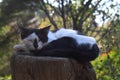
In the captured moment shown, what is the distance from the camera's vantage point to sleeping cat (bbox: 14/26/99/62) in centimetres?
409

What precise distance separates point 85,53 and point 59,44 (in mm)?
287

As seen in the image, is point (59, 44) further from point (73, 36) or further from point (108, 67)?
point (108, 67)

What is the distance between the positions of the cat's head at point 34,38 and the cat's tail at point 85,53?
0.44 meters

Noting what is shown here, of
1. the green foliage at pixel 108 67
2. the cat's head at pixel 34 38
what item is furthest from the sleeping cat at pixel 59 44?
the green foliage at pixel 108 67

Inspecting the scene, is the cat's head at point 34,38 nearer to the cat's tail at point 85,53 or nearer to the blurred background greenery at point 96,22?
the cat's tail at point 85,53

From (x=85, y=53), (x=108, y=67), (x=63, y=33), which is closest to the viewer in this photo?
Result: (x=85, y=53)

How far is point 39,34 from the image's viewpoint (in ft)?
14.5

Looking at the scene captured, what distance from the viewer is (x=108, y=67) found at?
5875 millimetres

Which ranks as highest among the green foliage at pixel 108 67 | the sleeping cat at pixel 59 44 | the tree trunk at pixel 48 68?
the sleeping cat at pixel 59 44

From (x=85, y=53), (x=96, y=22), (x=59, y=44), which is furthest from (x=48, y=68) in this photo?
(x=96, y=22)

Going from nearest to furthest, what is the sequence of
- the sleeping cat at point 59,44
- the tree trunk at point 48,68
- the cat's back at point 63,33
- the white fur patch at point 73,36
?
the tree trunk at point 48,68, the sleeping cat at point 59,44, the white fur patch at point 73,36, the cat's back at point 63,33

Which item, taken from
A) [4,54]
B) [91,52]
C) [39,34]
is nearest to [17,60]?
[39,34]

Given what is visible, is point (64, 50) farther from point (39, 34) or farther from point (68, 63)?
point (39, 34)

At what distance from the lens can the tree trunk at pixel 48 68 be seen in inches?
157
